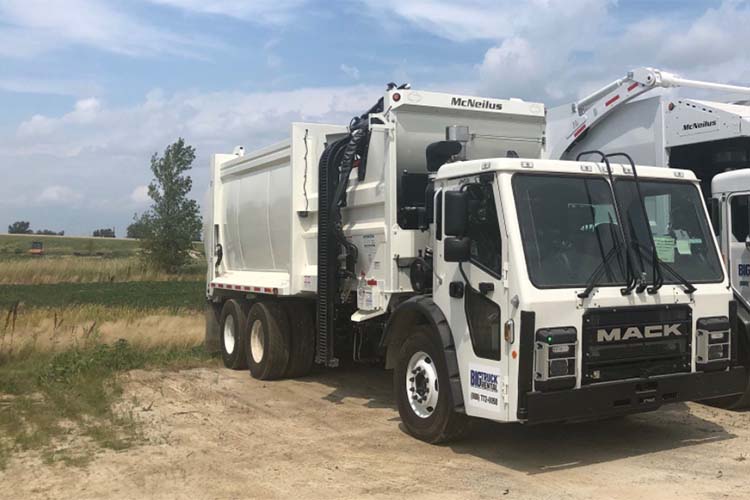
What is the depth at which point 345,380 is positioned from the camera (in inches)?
404

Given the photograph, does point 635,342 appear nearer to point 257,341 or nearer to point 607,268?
point 607,268

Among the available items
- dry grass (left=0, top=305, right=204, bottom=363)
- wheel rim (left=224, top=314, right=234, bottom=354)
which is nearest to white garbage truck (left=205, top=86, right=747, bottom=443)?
wheel rim (left=224, top=314, right=234, bottom=354)

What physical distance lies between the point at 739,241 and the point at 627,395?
2958 mm

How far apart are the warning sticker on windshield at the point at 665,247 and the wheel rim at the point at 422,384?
2115mm

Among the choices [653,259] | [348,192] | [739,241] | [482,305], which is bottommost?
[482,305]

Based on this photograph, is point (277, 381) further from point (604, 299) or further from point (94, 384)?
point (604, 299)

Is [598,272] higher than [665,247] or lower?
lower

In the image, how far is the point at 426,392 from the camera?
6.76m

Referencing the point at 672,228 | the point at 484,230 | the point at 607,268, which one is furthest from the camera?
the point at 672,228

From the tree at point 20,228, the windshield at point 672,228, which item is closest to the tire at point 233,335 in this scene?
the windshield at point 672,228

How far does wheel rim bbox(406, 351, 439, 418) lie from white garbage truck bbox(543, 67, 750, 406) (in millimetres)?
3041

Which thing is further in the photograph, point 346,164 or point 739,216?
point 346,164

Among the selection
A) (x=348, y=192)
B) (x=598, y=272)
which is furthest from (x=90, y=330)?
(x=598, y=272)

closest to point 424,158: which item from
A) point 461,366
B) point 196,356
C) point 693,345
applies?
point 461,366
